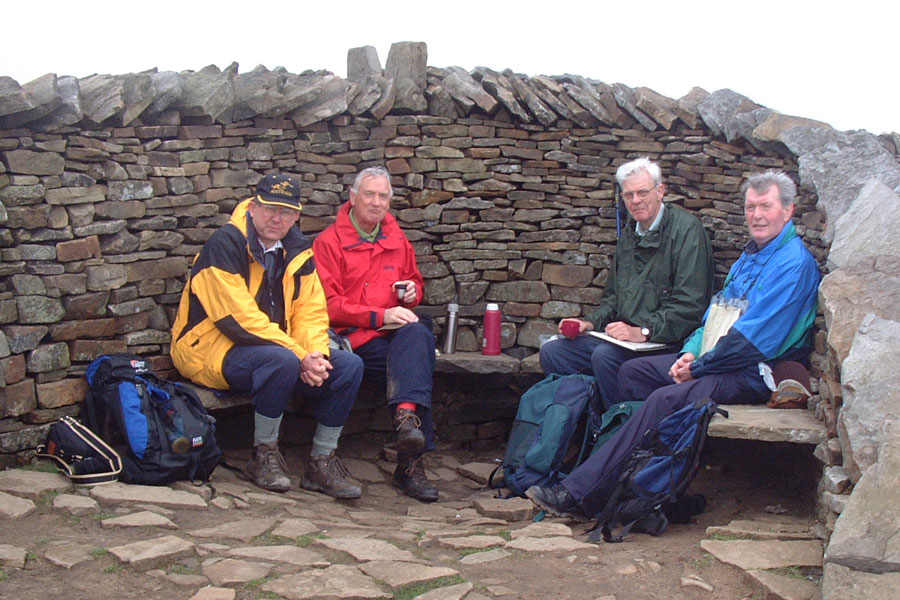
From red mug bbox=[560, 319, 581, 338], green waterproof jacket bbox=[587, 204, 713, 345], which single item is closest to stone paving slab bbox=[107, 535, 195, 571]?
red mug bbox=[560, 319, 581, 338]

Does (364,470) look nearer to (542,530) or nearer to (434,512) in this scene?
(434,512)

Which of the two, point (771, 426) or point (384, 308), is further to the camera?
point (384, 308)

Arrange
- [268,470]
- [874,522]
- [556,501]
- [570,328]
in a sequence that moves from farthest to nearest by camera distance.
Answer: [570,328], [268,470], [556,501], [874,522]

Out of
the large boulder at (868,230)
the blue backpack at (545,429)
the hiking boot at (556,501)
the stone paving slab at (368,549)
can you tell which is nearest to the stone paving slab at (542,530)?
the hiking boot at (556,501)

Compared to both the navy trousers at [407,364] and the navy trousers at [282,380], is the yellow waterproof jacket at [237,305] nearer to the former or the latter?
the navy trousers at [282,380]

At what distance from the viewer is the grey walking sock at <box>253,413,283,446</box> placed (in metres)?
5.45

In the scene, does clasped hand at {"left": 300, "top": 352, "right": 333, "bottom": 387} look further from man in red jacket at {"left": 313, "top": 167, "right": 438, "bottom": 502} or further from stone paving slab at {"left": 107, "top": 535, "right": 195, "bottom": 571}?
stone paving slab at {"left": 107, "top": 535, "right": 195, "bottom": 571}

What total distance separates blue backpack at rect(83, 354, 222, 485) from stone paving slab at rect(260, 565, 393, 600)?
1.48m

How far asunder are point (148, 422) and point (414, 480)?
5.76 feet

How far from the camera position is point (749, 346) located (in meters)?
5.04

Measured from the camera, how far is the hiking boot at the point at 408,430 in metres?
5.70

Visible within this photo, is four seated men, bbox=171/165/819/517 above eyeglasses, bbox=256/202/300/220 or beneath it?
beneath

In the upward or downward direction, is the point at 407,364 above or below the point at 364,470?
above

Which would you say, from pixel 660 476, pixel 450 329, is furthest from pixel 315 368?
pixel 660 476
